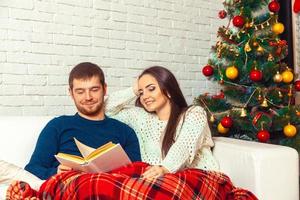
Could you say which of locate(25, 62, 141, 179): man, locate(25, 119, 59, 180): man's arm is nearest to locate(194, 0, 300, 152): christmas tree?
locate(25, 62, 141, 179): man

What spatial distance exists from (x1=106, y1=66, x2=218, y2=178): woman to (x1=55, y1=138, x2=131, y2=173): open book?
0.82 feet

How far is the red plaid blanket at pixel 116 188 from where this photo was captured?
1.15 metres

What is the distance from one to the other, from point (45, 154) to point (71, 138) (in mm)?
145

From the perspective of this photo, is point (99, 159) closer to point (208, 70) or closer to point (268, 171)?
point (268, 171)

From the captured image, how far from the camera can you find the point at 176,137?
167cm

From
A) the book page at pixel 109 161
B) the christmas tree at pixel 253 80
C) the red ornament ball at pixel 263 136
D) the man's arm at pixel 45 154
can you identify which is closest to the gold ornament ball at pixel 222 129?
the christmas tree at pixel 253 80

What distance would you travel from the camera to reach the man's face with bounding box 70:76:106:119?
5.39 feet

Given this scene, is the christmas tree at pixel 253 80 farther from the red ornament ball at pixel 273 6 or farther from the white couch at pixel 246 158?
the white couch at pixel 246 158

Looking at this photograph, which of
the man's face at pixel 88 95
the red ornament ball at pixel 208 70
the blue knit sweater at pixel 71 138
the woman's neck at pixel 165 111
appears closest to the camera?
the blue knit sweater at pixel 71 138

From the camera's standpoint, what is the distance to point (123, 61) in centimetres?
243

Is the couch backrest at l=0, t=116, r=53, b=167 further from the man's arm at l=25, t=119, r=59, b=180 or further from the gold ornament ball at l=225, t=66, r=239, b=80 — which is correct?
the gold ornament ball at l=225, t=66, r=239, b=80

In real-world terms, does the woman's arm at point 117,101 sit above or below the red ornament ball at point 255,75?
below

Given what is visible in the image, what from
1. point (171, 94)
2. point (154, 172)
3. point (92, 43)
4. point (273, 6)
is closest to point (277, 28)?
point (273, 6)

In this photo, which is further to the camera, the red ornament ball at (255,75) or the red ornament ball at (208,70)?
the red ornament ball at (208,70)
